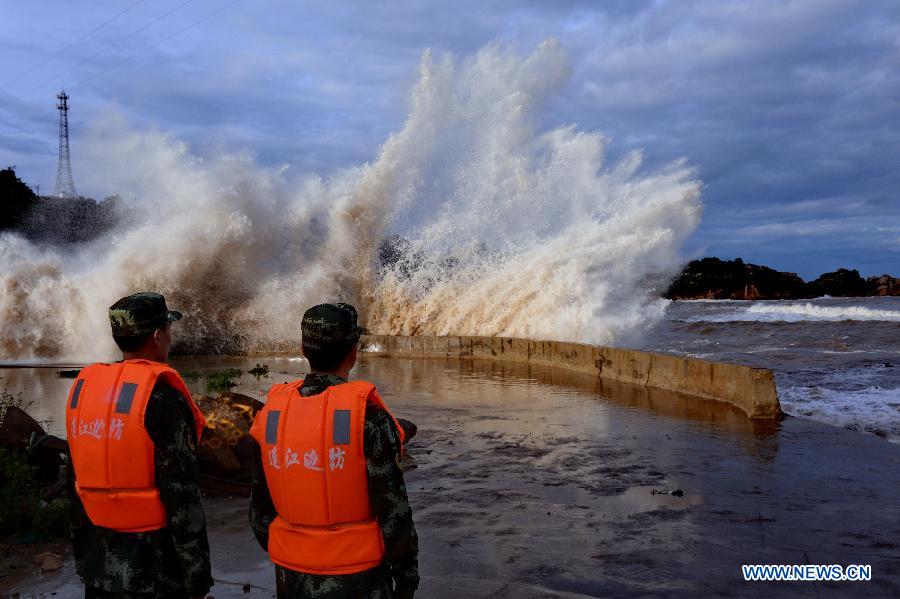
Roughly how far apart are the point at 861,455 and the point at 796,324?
34.8 meters

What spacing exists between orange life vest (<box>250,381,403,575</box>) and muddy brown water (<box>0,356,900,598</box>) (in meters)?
2.30

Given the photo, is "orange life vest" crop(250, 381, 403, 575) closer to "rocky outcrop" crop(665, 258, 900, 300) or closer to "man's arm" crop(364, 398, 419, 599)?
"man's arm" crop(364, 398, 419, 599)

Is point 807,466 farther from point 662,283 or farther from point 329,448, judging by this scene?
point 662,283

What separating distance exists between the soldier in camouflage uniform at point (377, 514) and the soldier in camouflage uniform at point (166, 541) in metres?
0.36

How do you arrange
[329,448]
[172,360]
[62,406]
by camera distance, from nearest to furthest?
[329,448] < [62,406] < [172,360]

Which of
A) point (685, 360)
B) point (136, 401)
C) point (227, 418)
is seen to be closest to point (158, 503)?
point (136, 401)

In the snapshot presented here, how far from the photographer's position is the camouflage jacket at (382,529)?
2.29m

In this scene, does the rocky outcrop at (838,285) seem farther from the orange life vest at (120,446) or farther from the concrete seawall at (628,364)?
the orange life vest at (120,446)

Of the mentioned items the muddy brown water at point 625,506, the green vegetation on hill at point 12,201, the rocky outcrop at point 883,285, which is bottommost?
the muddy brown water at point 625,506

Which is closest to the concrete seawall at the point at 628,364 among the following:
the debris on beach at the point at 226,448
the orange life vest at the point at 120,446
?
the debris on beach at the point at 226,448

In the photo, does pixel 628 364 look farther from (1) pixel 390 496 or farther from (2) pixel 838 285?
(2) pixel 838 285

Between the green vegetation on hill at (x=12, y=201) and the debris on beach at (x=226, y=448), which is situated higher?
the green vegetation on hill at (x=12, y=201)

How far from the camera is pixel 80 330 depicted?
24.8 meters

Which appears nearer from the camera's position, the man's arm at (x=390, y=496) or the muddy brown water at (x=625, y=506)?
the man's arm at (x=390, y=496)
